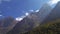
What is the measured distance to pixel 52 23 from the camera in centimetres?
2922

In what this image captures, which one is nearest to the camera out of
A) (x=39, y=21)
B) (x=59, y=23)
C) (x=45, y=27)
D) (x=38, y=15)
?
(x=59, y=23)

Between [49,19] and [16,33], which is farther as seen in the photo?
[16,33]

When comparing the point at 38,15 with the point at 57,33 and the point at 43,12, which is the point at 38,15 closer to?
the point at 43,12

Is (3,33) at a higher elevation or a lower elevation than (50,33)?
higher

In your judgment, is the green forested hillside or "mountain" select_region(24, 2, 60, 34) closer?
the green forested hillside

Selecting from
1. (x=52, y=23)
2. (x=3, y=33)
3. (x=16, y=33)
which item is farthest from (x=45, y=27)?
(x=3, y=33)

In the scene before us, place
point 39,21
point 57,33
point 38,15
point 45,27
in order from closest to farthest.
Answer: point 57,33 → point 45,27 → point 39,21 → point 38,15

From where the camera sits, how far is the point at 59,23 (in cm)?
2798

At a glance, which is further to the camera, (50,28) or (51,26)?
(51,26)

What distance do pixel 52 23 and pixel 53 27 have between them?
1.35 m

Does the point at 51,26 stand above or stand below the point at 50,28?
above

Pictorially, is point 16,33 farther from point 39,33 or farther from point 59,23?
point 59,23

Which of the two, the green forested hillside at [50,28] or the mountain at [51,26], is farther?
the mountain at [51,26]

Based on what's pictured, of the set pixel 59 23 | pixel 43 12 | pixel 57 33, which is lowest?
pixel 57 33
